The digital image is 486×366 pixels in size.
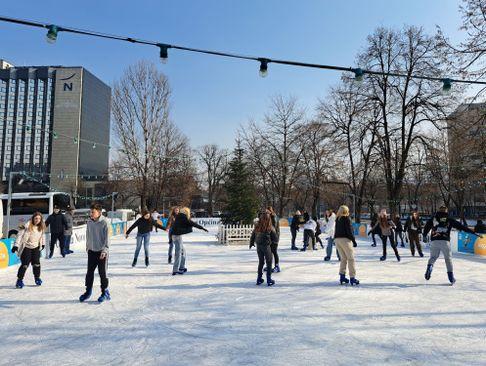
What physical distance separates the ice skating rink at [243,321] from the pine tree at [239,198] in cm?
1122

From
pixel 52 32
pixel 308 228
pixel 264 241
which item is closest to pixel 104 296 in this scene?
pixel 264 241

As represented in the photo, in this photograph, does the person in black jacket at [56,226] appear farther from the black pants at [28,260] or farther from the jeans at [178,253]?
the jeans at [178,253]

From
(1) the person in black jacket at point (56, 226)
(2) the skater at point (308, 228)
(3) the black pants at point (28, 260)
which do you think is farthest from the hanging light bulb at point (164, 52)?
(2) the skater at point (308, 228)

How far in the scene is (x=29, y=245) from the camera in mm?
7090

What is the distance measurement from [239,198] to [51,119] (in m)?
88.3

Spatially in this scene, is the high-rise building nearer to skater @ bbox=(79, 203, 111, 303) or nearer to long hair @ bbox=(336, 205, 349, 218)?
skater @ bbox=(79, 203, 111, 303)

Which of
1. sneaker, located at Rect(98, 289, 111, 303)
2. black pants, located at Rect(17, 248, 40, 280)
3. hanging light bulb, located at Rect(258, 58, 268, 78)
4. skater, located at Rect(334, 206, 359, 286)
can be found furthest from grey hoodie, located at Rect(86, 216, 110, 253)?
skater, located at Rect(334, 206, 359, 286)

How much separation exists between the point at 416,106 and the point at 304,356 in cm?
2220

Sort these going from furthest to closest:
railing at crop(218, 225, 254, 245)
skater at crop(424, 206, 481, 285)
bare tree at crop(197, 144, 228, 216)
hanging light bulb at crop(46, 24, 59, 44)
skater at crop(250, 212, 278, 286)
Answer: bare tree at crop(197, 144, 228, 216), railing at crop(218, 225, 254, 245), skater at crop(424, 206, 481, 285), skater at crop(250, 212, 278, 286), hanging light bulb at crop(46, 24, 59, 44)

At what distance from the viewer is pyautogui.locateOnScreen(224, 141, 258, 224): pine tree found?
1978 cm

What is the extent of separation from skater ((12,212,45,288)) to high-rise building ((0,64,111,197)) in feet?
278

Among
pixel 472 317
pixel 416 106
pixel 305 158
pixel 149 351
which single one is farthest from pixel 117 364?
pixel 305 158

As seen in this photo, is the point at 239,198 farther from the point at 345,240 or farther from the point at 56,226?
the point at 345,240

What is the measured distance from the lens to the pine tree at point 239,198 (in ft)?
64.9
